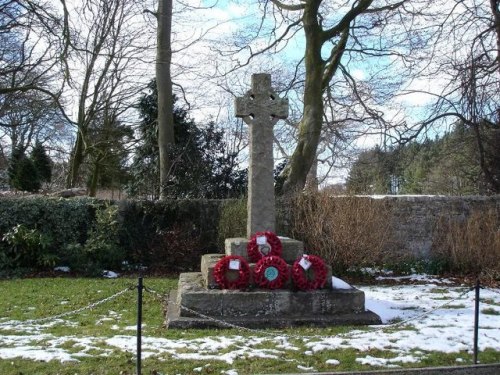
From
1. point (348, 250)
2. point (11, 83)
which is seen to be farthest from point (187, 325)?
point (11, 83)

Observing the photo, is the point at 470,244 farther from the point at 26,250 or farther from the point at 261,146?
the point at 26,250

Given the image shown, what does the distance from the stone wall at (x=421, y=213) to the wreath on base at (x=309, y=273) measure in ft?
24.8

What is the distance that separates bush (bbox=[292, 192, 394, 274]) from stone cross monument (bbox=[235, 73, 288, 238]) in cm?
440

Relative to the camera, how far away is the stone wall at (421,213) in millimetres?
16016

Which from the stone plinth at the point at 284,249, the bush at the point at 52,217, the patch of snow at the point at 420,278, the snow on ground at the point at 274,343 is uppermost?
the bush at the point at 52,217

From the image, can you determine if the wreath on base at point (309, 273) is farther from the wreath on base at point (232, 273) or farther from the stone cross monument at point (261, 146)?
the stone cross monument at point (261, 146)

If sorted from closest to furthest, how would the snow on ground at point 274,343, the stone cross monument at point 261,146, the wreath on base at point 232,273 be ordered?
the snow on ground at point 274,343 → the wreath on base at point 232,273 → the stone cross monument at point 261,146

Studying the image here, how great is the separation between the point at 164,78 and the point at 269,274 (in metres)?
11.9

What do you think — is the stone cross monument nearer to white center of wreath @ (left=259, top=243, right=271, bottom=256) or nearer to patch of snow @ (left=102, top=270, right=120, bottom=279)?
white center of wreath @ (left=259, top=243, right=271, bottom=256)

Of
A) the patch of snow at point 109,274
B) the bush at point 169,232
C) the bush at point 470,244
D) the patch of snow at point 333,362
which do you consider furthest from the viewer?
the bush at point 169,232

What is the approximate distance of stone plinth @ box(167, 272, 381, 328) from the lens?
27.8 ft

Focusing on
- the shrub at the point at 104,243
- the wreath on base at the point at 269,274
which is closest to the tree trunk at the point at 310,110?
the shrub at the point at 104,243

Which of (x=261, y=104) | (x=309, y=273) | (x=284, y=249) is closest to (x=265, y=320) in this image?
(x=309, y=273)

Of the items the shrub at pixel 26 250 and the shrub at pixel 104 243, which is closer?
the shrub at pixel 26 250
